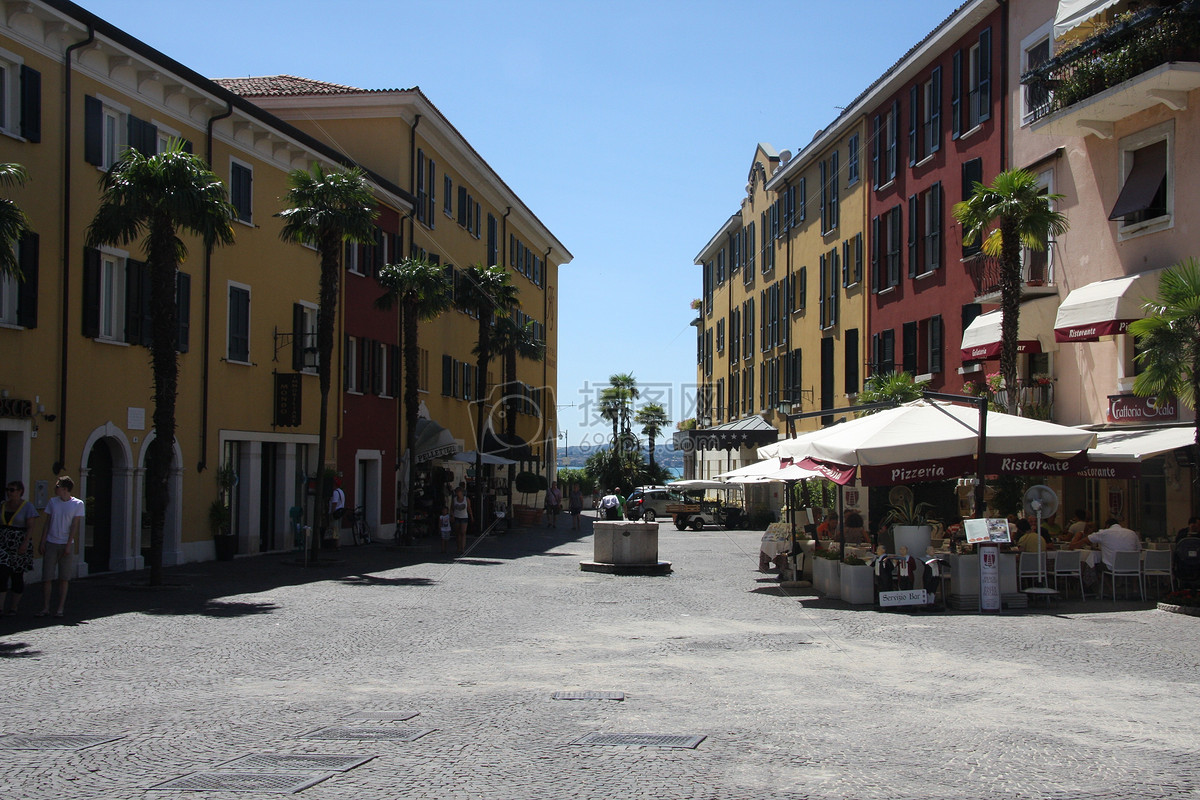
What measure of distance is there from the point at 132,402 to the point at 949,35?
21928 millimetres

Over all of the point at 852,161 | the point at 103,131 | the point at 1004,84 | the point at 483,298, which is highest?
the point at 852,161

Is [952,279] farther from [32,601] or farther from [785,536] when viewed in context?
[32,601]

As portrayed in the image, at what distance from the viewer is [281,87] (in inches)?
1486

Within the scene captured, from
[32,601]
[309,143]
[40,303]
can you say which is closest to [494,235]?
[309,143]

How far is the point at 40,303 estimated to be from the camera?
60.7 feet

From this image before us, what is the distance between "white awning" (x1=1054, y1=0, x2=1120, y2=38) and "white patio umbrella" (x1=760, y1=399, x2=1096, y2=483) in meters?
9.68

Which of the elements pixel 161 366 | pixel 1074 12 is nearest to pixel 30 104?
pixel 161 366

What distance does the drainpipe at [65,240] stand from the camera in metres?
19.0

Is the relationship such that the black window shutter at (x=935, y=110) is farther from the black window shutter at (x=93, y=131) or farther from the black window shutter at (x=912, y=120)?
the black window shutter at (x=93, y=131)

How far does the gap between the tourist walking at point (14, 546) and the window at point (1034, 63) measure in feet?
67.8

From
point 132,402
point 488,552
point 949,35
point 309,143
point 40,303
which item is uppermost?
point 949,35

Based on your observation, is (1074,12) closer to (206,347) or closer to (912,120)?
(912,120)

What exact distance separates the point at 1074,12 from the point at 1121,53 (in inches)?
76.2

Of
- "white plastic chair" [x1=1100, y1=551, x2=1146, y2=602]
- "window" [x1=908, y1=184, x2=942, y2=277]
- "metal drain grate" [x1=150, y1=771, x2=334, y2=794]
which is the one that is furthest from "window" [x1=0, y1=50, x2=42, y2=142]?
"window" [x1=908, y1=184, x2=942, y2=277]
